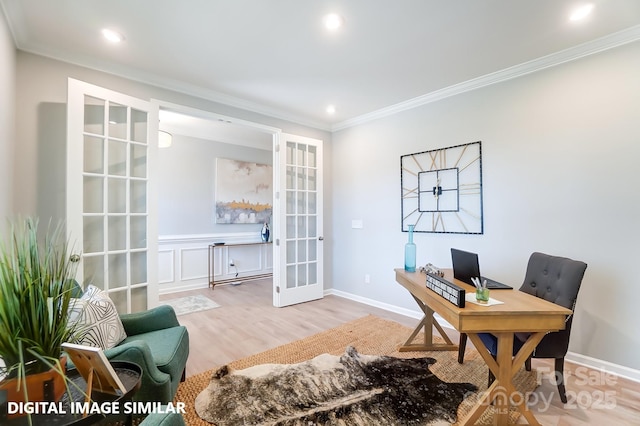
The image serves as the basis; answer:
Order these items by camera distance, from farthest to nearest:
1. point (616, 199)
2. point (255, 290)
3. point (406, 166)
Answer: point (255, 290) < point (406, 166) < point (616, 199)

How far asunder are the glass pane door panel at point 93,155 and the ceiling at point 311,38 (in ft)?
2.42

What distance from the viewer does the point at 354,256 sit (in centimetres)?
432

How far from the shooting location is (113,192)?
2.61 meters

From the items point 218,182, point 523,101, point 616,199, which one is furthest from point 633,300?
point 218,182

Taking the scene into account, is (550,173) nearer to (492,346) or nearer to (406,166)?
(406,166)

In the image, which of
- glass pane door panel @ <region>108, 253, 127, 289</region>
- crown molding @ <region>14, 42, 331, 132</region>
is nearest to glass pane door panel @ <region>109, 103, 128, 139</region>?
crown molding @ <region>14, 42, 331, 132</region>

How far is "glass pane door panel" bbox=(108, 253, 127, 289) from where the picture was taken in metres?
2.58

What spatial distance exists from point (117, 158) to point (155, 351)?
72.4 inches

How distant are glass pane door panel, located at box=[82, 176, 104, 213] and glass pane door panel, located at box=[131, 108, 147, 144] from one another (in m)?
0.51

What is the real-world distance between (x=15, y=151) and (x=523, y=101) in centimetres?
446

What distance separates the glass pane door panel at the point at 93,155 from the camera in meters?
2.48

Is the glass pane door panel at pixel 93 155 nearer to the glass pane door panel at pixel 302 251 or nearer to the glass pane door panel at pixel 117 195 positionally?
the glass pane door panel at pixel 117 195

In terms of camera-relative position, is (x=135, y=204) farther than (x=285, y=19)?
Yes

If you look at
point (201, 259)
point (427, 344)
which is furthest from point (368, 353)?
point (201, 259)
